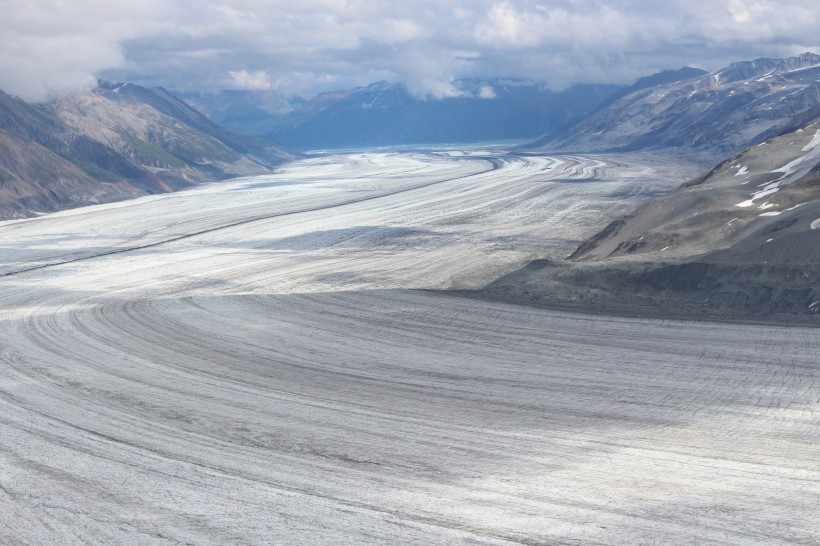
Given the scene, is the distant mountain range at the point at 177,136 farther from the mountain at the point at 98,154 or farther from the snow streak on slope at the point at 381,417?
the snow streak on slope at the point at 381,417

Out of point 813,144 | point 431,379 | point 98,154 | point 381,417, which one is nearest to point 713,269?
point 431,379

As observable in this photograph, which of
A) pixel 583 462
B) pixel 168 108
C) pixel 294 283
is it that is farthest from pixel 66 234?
pixel 168 108

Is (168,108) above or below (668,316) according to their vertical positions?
above

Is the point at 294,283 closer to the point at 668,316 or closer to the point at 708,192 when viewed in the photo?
the point at 668,316

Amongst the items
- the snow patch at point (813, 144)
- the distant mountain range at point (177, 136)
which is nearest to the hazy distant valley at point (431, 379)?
the snow patch at point (813, 144)

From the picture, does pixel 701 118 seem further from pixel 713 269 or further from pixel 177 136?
pixel 713 269

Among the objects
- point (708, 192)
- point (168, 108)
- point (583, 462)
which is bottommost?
point (583, 462)
